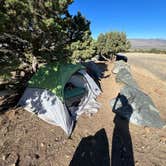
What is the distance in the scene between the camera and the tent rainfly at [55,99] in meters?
6.52

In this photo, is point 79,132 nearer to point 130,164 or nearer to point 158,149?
point 130,164

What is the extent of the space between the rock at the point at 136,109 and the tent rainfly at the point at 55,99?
40.0 inches

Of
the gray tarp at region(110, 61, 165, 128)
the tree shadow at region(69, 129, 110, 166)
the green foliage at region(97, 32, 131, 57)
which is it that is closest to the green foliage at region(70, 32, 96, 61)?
the gray tarp at region(110, 61, 165, 128)

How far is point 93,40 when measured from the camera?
31.9ft

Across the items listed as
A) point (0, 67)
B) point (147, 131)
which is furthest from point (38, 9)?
point (147, 131)

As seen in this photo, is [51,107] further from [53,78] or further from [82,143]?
[82,143]

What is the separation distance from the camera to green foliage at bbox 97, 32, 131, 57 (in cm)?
2252

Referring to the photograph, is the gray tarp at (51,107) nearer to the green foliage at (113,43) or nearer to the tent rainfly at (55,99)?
the tent rainfly at (55,99)

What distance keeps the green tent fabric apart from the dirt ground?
116 centimetres

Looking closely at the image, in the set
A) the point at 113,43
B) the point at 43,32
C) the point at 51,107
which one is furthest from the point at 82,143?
the point at 113,43

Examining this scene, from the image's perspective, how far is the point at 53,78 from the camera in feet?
23.2

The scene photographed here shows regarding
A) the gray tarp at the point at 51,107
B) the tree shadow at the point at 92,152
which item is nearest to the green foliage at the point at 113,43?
the gray tarp at the point at 51,107

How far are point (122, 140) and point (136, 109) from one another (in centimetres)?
205

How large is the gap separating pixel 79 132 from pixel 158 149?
2.42m
